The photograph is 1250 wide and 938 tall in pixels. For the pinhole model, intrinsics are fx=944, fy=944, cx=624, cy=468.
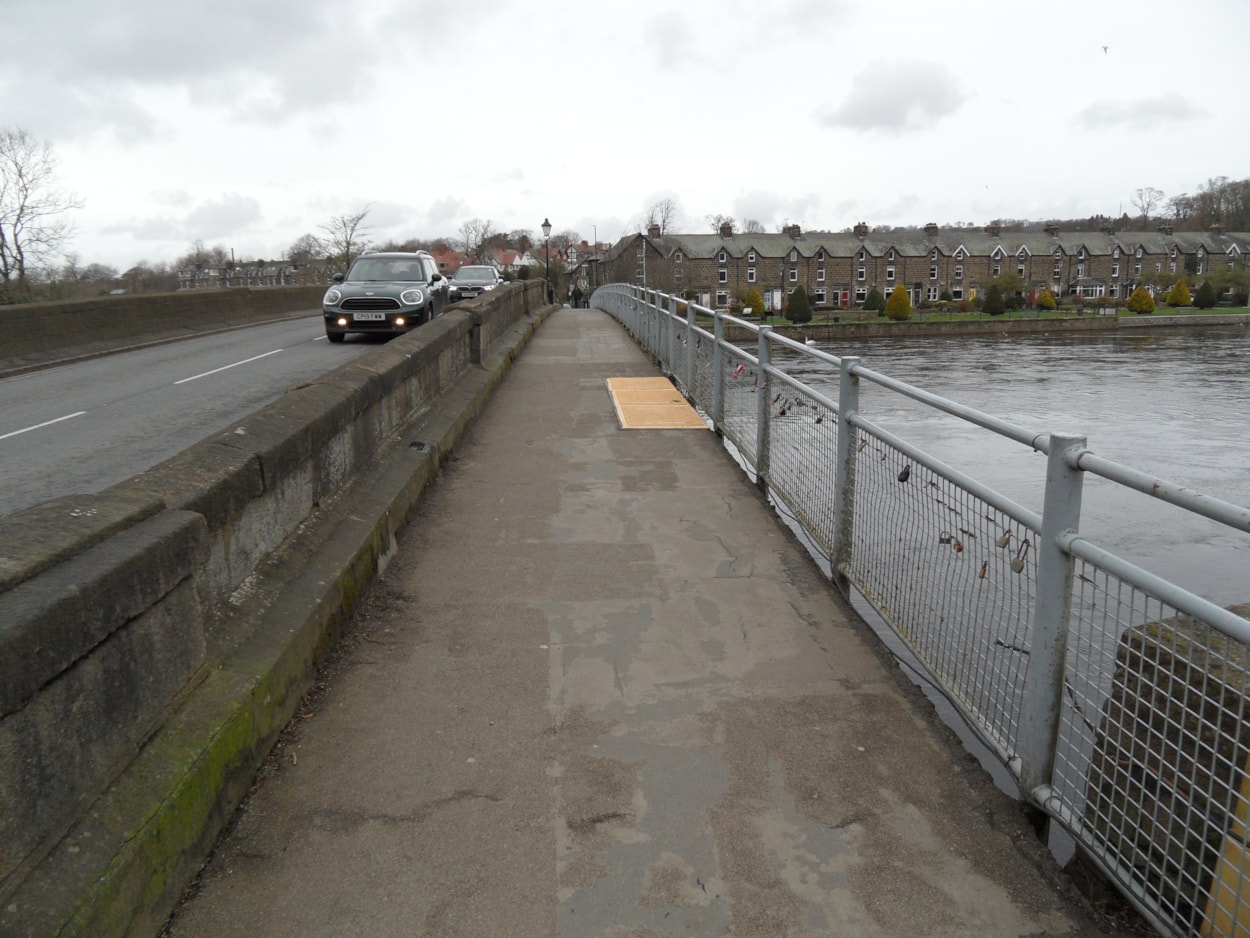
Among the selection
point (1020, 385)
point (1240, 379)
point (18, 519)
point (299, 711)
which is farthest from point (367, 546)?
point (1240, 379)

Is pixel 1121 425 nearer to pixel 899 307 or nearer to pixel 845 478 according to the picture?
pixel 845 478

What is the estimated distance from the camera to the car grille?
1666cm

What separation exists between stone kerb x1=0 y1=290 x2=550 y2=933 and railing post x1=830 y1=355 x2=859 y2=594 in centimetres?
258

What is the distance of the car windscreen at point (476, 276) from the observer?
97.3 ft

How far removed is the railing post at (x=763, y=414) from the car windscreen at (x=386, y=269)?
11.9m

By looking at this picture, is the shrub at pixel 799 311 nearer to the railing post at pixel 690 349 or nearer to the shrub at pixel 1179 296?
the shrub at pixel 1179 296

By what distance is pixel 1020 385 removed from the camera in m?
32.6

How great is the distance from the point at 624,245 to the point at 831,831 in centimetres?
10775

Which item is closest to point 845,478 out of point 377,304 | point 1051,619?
point 1051,619

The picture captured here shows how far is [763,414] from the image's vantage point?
23.9ft

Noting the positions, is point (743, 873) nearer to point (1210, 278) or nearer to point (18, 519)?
point (18, 519)

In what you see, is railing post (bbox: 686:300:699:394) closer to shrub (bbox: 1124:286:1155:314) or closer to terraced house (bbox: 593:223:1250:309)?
terraced house (bbox: 593:223:1250:309)

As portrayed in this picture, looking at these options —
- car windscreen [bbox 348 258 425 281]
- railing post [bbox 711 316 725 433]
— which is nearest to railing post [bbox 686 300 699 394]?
railing post [bbox 711 316 725 433]

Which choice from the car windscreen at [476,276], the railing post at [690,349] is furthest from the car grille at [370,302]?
the car windscreen at [476,276]
